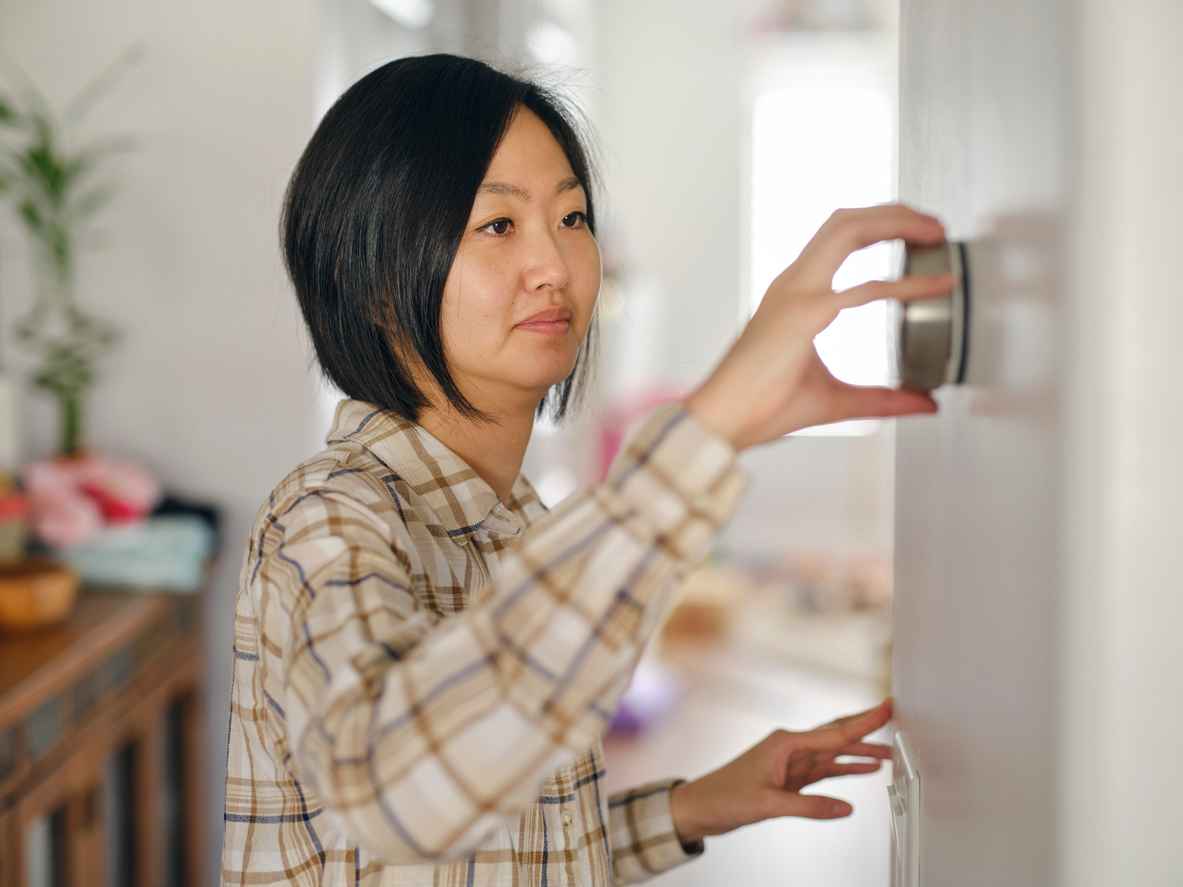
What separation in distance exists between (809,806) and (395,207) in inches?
22.0

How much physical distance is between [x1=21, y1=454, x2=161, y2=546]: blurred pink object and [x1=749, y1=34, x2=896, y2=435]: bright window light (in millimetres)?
3975

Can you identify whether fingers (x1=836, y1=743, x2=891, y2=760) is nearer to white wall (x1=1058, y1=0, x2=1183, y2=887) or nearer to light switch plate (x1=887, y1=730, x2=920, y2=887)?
light switch plate (x1=887, y1=730, x2=920, y2=887)

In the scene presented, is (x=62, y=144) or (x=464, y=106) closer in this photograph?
(x=464, y=106)

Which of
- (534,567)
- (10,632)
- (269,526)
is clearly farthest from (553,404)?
(10,632)

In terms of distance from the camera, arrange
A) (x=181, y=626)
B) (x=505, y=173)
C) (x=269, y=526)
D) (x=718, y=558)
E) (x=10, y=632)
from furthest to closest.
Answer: (x=718, y=558), (x=181, y=626), (x=10, y=632), (x=505, y=173), (x=269, y=526)

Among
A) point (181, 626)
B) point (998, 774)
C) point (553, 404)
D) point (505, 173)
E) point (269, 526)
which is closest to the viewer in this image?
point (998, 774)

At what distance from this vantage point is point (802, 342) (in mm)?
618

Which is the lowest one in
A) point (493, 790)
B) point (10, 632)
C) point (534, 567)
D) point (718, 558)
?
point (718, 558)

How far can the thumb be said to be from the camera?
0.99 m

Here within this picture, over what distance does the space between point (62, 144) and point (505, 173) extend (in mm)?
1850

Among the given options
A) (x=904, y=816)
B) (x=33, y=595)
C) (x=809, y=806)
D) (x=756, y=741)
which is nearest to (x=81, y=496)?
(x=33, y=595)

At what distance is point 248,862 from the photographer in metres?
0.86

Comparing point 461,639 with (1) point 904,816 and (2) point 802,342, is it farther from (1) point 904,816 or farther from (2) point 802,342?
(1) point 904,816

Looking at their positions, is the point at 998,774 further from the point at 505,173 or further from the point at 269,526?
the point at 505,173
